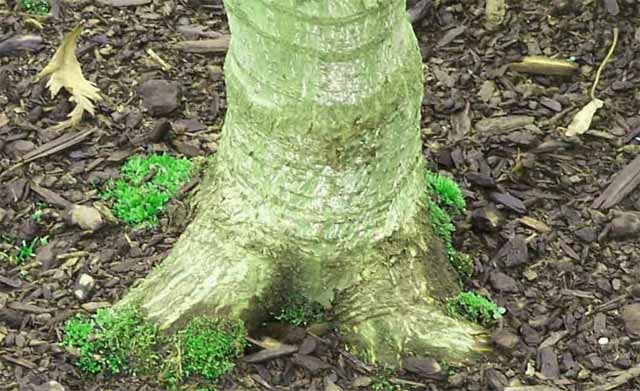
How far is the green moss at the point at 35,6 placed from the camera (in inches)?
175

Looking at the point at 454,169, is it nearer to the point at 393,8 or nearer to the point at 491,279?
the point at 491,279

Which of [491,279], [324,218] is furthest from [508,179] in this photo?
[324,218]

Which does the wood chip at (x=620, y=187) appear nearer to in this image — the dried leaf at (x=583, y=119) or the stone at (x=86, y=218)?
the dried leaf at (x=583, y=119)

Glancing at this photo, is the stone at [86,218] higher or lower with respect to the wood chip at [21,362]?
higher

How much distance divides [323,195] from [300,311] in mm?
451

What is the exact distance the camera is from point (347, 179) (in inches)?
113

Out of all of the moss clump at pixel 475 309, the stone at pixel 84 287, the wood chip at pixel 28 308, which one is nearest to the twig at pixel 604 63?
the moss clump at pixel 475 309

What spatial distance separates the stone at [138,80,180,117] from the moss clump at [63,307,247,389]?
3.44 feet

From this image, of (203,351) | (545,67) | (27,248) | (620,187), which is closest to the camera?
(203,351)

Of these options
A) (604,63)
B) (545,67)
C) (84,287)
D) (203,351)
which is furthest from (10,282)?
(604,63)

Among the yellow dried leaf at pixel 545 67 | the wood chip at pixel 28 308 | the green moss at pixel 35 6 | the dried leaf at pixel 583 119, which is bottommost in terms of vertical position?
the wood chip at pixel 28 308

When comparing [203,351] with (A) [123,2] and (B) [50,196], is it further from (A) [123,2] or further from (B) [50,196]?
(A) [123,2]

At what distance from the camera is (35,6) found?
4.45 meters

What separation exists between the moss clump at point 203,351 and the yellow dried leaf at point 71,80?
3.78ft
